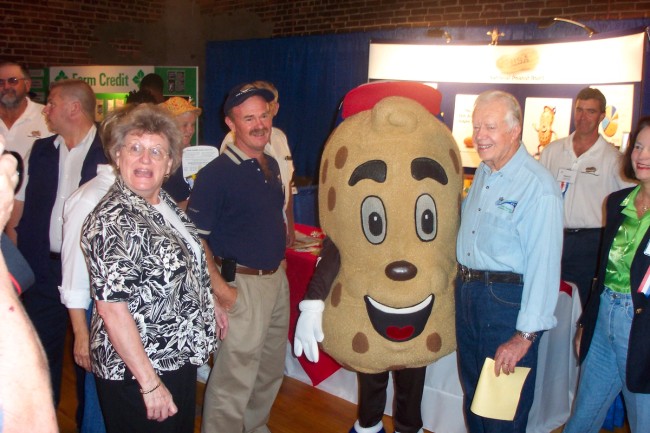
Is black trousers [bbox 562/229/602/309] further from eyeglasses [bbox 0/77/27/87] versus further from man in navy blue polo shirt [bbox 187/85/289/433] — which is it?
eyeglasses [bbox 0/77/27/87]

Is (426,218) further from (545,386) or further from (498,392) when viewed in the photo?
(545,386)

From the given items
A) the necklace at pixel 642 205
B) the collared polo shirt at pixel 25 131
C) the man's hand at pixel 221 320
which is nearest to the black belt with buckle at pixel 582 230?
the necklace at pixel 642 205

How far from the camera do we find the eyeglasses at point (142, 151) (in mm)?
1762

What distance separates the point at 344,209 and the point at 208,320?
0.63 m

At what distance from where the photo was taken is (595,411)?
2.16m

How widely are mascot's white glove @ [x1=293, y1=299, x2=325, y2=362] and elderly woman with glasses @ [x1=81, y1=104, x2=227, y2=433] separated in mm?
395

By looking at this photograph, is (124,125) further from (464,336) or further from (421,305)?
(464,336)

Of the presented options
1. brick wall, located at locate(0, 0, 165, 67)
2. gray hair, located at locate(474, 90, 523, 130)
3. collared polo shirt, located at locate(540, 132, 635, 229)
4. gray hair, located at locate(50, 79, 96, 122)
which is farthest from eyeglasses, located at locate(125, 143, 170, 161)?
brick wall, located at locate(0, 0, 165, 67)

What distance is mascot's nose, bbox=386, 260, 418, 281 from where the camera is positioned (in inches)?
78.1

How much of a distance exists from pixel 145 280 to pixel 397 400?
4.12 feet

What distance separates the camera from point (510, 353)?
6.29 ft

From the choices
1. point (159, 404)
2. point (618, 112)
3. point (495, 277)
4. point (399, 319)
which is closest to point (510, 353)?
point (495, 277)

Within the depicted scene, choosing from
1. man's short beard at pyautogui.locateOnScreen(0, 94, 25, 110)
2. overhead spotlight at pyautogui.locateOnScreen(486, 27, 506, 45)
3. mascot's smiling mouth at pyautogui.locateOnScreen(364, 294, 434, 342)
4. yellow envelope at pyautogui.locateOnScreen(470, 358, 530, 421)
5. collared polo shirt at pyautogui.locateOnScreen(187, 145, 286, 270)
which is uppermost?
overhead spotlight at pyautogui.locateOnScreen(486, 27, 506, 45)

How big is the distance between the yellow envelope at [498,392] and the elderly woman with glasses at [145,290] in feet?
3.10
